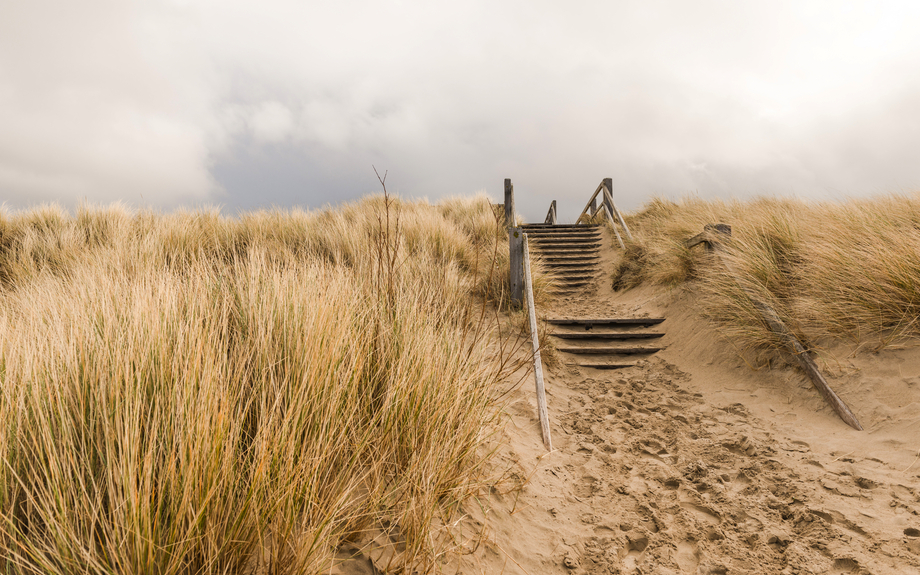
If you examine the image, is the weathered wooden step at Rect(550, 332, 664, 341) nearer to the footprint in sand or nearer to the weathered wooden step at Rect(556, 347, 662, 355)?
the weathered wooden step at Rect(556, 347, 662, 355)

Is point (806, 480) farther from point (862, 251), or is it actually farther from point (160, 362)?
point (160, 362)

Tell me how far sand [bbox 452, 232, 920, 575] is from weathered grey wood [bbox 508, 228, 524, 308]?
5.47 ft

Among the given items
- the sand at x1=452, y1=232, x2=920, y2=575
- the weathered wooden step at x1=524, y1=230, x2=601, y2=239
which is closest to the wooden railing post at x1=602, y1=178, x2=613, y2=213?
the weathered wooden step at x1=524, y1=230, x2=601, y2=239

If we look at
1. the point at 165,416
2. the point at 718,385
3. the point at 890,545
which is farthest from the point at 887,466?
the point at 165,416

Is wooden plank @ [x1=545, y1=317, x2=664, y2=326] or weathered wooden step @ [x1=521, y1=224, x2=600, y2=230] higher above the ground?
weathered wooden step @ [x1=521, y1=224, x2=600, y2=230]

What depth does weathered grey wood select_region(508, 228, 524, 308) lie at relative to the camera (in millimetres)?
6262

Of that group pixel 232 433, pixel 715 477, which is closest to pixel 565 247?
pixel 715 477

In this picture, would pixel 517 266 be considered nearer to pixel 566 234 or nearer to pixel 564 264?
pixel 564 264

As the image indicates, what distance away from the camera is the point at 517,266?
249 inches

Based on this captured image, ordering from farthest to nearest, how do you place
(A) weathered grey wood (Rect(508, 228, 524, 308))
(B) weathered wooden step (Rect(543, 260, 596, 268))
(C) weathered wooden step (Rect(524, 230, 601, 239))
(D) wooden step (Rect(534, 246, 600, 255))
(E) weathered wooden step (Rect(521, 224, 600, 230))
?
(E) weathered wooden step (Rect(521, 224, 600, 230)) < (C) weathered wooden step (Rect(524, 230, 601, 239)) < (D) wooden step (Rect(534, 246, 600, 255)) < (B) weathered wooden step (Rect(543, 260, 596, 268)) < (A) weathered grey wood (Rect(508, 228, 524, 308))

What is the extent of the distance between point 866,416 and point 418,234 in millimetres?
6572

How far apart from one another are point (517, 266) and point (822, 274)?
3.56 metres

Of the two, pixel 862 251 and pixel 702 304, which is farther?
pixel 702 304

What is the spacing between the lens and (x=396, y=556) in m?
1.92
